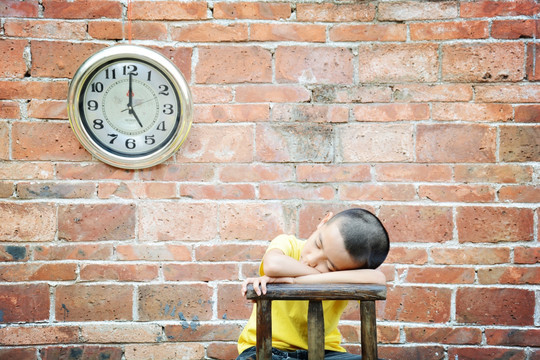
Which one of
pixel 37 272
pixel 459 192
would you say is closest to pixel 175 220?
pixel 37 272

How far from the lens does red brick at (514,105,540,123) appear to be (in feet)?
7.97

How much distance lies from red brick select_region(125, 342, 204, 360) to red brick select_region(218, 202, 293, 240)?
57cm

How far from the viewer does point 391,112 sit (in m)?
2.45

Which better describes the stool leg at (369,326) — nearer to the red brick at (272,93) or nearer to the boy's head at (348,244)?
the boy's head at (348,244)

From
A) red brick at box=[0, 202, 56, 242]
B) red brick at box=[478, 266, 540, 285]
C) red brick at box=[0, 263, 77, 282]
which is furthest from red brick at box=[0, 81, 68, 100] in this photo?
red brick at box=[478, 266, 540, 285]

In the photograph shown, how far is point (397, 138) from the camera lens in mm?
2449

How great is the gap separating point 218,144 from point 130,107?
46cm

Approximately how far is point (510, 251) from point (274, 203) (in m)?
1.17

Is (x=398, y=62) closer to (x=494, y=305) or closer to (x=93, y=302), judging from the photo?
(x=494, y=305)

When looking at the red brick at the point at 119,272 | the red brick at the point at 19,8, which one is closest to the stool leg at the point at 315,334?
the red brick at the point at 119,272

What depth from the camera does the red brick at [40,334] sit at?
7.95 feet

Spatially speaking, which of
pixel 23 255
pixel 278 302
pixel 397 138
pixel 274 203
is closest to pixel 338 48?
pixel 397 138

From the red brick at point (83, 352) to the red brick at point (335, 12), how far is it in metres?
1.85

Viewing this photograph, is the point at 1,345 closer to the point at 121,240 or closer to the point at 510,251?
the point at 121,240
